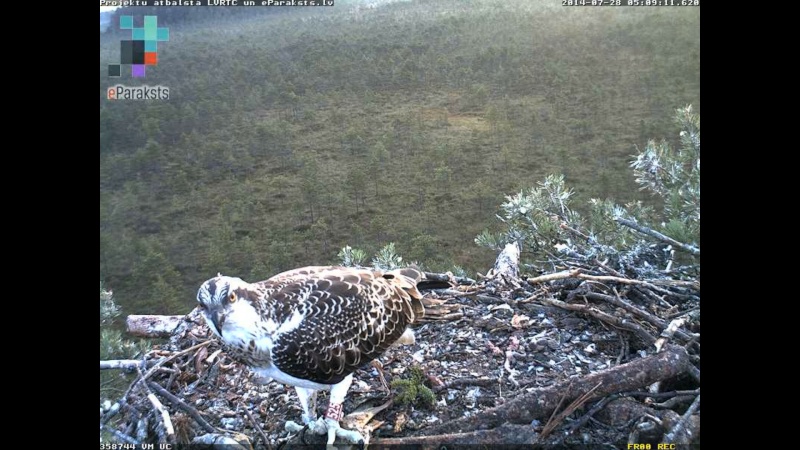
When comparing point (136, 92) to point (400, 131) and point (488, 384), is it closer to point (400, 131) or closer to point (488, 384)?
point (400, 131)

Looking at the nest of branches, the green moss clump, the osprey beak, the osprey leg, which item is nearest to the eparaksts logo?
Result: the nest of branches

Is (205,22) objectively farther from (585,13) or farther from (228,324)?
(585,13)

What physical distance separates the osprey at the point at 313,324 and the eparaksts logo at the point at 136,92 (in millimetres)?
1377

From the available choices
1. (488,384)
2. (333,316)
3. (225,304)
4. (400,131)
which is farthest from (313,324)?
(400,131)

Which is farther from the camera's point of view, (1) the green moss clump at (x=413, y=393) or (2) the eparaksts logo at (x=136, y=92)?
(2) the eparaksts logo at (x=136, y=92)

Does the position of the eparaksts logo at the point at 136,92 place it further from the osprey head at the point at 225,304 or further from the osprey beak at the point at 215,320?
the osprey beak at the point at 215,320

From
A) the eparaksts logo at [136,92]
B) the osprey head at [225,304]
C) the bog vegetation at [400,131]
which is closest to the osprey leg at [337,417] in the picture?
the osprey head at [225,304]

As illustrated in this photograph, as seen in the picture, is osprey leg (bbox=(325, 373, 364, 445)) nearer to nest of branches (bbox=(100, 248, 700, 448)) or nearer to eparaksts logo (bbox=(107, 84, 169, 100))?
nest of branches (bbox=(100, 248, 700, 448))

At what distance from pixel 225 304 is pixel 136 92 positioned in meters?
1.62

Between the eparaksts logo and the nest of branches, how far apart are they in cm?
134

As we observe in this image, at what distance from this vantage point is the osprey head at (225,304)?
9.74 feet

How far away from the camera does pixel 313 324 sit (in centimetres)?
313
